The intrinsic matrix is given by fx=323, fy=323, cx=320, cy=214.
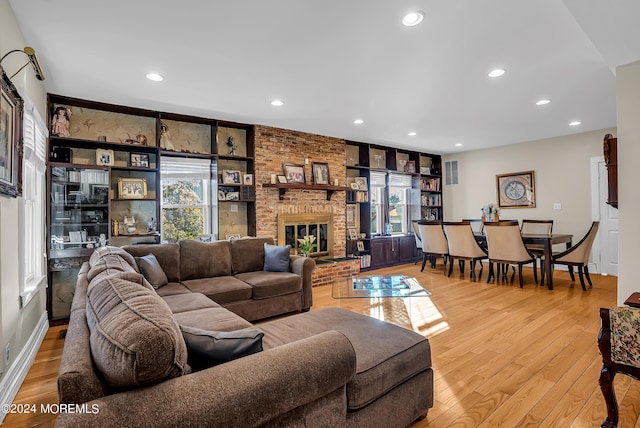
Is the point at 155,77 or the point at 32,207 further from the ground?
the point at 155,77

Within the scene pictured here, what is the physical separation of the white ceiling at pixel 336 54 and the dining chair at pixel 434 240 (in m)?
2.07

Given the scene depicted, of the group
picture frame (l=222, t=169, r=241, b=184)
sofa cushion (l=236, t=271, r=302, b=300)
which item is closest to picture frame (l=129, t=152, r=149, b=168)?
picture frame (l=222, t=169, r=241, b=184)

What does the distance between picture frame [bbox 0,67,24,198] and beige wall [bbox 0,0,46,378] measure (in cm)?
11

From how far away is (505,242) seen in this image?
193 inches

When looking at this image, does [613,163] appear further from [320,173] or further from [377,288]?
[320,173]

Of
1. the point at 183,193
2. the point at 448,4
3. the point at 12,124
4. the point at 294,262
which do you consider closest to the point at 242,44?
the point at 448,4

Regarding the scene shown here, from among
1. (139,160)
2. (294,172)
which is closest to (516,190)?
(294,172)

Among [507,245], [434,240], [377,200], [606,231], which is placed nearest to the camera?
[507,245]

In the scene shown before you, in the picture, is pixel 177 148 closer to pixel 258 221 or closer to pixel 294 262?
pixel 258 221

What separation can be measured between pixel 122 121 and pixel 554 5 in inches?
183

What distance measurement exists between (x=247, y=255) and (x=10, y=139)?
2.44 m

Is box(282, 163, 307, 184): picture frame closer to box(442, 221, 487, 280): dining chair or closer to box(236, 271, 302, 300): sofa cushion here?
box(236, 271, 302, 300): sofa cushion

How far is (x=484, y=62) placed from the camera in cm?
298

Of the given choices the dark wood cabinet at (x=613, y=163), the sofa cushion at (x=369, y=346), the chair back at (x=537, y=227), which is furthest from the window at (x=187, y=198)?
the chair back at (x=537, y=227)
